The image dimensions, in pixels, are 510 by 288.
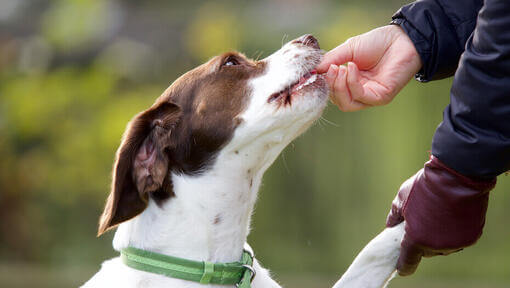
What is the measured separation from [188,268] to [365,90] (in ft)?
3.40

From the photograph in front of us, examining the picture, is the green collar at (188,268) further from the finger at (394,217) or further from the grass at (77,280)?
the grass at (77,280)

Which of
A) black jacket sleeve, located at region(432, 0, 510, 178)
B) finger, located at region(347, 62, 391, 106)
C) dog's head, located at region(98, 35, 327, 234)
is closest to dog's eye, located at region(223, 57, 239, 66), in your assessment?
dog's head, located at region(98, 35, 327, 234)

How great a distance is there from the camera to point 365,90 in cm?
354

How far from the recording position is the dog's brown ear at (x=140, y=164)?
346 cm

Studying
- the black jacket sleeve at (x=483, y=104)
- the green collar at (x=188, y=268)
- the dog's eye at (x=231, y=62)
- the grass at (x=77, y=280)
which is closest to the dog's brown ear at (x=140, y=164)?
the green collar at (x=188, y=268)

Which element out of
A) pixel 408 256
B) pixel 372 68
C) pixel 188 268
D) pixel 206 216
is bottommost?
pixel 408 256

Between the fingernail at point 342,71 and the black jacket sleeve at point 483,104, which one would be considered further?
the fingernail at point 342,71

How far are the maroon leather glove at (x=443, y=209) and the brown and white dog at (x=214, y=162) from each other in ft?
1.61

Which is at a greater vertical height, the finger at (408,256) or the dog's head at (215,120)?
the dog's head at (215,120)

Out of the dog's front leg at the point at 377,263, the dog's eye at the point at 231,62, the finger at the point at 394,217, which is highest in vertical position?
the dog's eye at the point at 231,62

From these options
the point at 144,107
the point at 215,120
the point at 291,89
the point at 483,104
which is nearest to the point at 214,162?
the point at 215,120

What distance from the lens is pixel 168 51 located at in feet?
29.1

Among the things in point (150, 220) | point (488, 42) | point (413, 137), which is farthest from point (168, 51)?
point (488, 42)

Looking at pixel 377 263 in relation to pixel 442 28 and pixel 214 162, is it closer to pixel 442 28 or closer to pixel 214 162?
pixel 214 162
